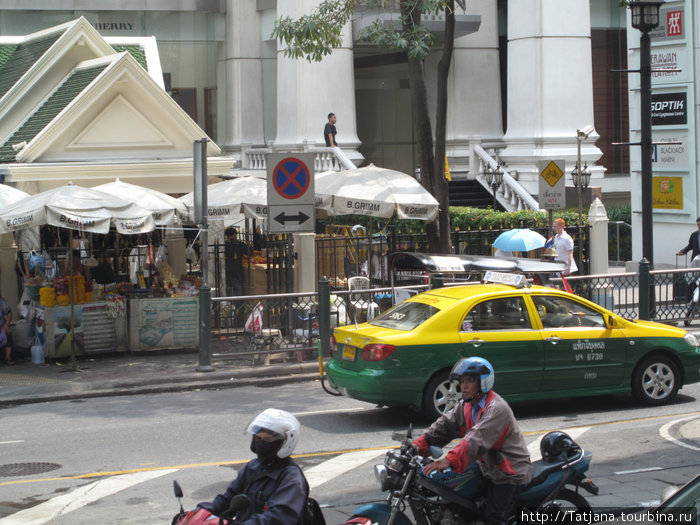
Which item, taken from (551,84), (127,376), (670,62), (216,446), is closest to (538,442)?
(216,446)

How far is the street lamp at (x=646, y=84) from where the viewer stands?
55.4 ft

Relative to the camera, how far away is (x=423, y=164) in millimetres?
17594

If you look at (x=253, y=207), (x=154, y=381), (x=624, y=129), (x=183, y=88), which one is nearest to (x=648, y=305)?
(x=253, y=207)

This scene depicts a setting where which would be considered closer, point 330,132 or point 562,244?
point 562,244

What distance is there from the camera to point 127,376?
46.9 feet

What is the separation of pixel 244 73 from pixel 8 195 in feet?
67.1

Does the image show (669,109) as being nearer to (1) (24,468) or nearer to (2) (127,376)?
(2) (127,376)

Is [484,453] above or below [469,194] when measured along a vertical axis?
below

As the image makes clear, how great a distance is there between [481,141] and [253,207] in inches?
649

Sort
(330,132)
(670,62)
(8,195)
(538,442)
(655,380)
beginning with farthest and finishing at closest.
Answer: (330,132) → (670,62) → (8,195) → (655,380) → (538,442)

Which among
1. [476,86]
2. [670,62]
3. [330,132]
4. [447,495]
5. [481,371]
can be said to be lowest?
[447,495]

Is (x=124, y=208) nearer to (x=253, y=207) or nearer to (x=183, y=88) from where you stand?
(x=253, y=207)

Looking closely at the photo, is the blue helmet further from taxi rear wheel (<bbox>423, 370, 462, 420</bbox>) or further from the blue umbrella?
the blue umbrella

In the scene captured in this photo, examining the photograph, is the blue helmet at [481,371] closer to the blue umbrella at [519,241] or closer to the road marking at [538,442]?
the road marking at [538,442]
